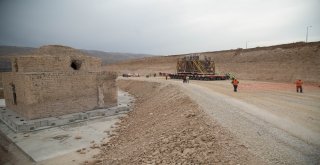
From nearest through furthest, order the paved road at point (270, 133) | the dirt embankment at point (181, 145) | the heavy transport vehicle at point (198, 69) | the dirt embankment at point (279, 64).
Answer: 1. the paved road at point (270, 133)
2. the dirt embankment at point (181, 145)
3. the dirt embankment at point (279, 64)
4. the heavy transport vehicle at point (198, 69)

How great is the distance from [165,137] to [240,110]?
4.11m

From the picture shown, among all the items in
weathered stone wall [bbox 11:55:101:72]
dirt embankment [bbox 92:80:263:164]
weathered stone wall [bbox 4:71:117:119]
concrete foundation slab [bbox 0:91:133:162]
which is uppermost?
weathered stone wall [bbox 11:55:101:72]

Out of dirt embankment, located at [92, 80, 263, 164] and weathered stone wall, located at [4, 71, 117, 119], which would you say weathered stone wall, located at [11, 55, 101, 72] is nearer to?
weathered stone wall, located at [4, 71, 117, 119]

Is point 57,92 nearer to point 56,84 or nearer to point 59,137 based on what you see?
point 56,84

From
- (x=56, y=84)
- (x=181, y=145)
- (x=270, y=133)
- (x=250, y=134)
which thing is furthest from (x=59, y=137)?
(x=270, y=133)

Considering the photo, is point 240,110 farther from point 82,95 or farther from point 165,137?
point 82,95

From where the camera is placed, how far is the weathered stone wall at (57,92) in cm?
1377

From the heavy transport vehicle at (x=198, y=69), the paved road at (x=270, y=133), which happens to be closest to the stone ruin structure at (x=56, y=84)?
the paved road at (x=270, y=133)

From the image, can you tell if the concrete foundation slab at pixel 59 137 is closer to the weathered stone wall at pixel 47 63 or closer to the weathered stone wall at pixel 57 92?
the weathered stone wall at pixel 57 92

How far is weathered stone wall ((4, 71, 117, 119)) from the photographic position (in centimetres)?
1377

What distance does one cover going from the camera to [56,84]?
1464 centimetres

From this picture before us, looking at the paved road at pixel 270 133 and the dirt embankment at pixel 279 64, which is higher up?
the dirt embankment at pixel 279 64

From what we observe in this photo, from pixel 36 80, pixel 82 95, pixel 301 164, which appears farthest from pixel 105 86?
pixel 301 164

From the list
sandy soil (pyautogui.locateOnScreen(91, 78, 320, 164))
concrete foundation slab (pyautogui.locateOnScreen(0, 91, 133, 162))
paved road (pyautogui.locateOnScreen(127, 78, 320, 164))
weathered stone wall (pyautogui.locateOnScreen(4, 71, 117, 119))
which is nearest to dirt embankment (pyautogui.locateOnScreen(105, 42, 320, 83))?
sandy soil (pyautogui.locateOnScreen(91, 78, 320, 164))
